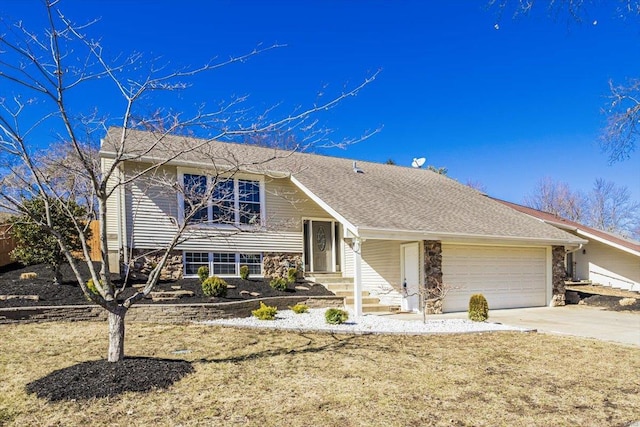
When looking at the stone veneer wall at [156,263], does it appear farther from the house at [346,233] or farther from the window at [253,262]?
the window at [253,262]

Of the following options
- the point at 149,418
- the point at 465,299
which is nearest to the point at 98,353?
the point at 149,418

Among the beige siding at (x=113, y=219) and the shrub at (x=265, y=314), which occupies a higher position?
the beige siding at (x=113, y=219)

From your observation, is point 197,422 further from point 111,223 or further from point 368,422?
point 111,223

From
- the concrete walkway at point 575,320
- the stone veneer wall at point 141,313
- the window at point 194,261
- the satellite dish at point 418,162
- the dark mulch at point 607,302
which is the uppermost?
the satellite dish at point 418,162

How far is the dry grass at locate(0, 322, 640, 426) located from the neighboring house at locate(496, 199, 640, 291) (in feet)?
40.0

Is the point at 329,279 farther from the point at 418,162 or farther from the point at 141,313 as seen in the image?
the point at 418,162

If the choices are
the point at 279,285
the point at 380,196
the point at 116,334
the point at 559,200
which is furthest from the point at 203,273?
the point at 559,200

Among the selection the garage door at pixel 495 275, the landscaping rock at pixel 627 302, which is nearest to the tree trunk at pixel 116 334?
the garage door at pixel 495 275

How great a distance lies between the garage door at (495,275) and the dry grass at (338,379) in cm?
418

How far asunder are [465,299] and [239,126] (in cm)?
956

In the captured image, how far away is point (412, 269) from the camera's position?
12.3 m

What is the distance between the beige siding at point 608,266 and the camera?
1825cm

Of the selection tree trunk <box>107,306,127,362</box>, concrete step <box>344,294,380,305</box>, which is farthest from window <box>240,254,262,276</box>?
tree trunk <box>107,306,127,362</box>

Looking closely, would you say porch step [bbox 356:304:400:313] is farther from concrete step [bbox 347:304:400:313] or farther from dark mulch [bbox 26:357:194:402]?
dark mulch [bbox 26:357:194:402]
